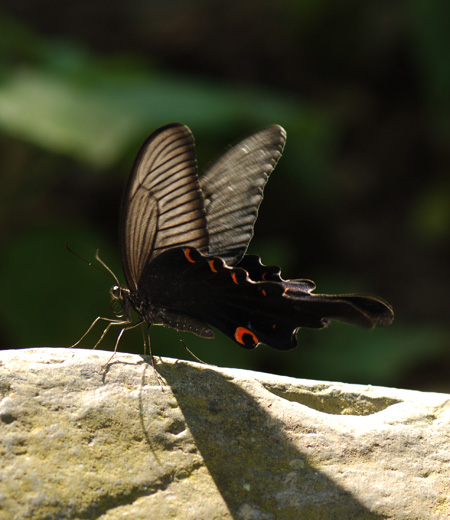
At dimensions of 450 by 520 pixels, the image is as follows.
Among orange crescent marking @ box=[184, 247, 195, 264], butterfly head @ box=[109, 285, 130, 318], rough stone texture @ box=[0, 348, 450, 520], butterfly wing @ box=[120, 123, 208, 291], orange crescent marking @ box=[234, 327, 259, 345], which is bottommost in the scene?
rough stone texture @ box=[0, 348, 450, 520]

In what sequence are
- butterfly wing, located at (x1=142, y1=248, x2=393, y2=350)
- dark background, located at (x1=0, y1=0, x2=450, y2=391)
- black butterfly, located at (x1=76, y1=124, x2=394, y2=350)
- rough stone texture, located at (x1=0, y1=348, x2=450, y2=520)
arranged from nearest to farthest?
rough stone texture, located at (x1=0, y1=348, x2=450, y2=520) → butterfly wing, located at (x1=142, y1=248, x2=393, y2=350) → black butterfly, located at (x1=76, y1=124, x2=394, y2=350) → dark background, located at (x1=0, y1=0, x2=450, y2=391)

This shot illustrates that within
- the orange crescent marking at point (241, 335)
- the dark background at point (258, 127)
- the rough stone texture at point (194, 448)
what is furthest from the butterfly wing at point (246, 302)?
the dark background at point (258, 127)

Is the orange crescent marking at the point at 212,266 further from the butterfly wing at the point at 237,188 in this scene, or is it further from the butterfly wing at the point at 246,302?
the butterfly wing at the point at 237,188

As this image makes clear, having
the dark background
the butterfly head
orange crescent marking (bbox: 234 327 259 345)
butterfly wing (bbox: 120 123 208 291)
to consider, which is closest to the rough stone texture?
orange crescent marking (bbox: 234 327 259 345)

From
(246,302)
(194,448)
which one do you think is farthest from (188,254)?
(194,448)

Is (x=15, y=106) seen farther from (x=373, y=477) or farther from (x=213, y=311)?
(x=373, y=477)

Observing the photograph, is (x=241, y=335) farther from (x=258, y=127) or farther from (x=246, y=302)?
(x=258, y=127)

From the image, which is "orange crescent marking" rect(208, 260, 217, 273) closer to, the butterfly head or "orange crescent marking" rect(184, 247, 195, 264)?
"orange crescent marking" rect(184, 247, 195, 264)
